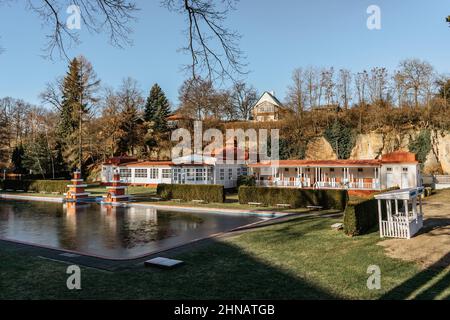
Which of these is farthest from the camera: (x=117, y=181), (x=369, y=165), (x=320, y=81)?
(x=320, y=81)

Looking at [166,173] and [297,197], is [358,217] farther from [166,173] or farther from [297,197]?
[166,173]

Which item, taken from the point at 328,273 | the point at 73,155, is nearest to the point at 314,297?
the point at 328,273

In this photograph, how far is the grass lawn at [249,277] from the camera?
6.53 metres

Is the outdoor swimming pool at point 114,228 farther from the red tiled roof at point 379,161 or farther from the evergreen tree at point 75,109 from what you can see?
the evergreen tree at point 75,109

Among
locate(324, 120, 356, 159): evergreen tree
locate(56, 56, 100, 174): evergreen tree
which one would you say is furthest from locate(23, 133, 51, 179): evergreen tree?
locate(324, 120, 356, 159): evergreen tree

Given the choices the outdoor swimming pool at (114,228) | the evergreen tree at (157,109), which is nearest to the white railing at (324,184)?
the outdoor swimming pool at (114,228)

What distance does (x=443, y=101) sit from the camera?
37969 mm

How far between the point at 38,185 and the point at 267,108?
38172 millimetres

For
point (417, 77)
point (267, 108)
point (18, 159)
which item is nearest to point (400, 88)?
point (417, 77)

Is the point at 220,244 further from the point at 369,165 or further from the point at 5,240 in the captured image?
the point at 369,165

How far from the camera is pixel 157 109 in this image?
56.5 metres

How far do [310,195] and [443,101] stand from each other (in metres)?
27.4

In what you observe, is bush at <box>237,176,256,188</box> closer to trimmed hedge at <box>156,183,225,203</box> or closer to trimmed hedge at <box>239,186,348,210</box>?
trimmed hedge at <box>156,183,225,203</box>

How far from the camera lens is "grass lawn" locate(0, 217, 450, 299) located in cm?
653
